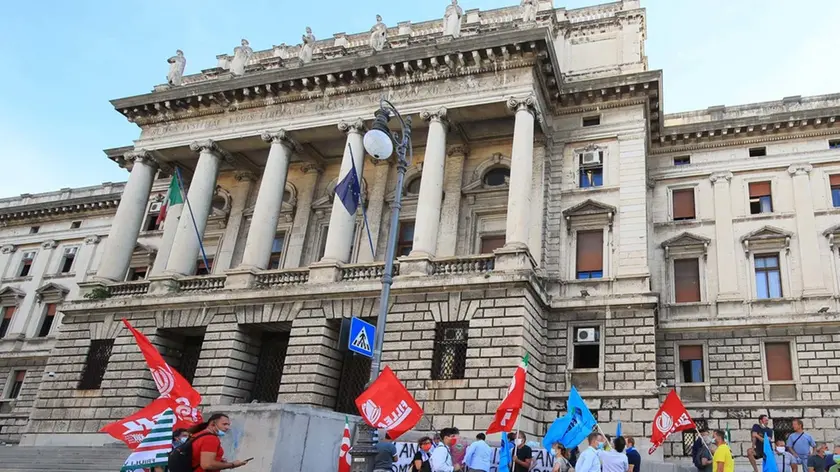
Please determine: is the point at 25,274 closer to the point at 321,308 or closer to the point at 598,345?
the point at 321,308

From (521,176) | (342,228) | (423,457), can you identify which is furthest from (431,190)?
(423,457)

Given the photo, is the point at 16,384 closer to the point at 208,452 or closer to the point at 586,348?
the point at 586,348

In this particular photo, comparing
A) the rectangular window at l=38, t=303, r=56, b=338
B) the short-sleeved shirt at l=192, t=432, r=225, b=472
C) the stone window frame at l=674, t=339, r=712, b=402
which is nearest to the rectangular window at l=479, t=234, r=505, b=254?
the stone window frame at l=674, t=339, r=712, b=402

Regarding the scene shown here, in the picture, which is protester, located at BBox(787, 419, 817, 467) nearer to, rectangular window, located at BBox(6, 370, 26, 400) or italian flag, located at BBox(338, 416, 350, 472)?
italian flag, located at BBox(338, 416, 350, 472)

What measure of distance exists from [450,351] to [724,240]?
12423 millimetres

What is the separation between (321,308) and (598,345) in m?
9.75

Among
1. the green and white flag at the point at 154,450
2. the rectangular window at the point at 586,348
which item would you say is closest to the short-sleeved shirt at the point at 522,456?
the green and white flag at the point at 154,450

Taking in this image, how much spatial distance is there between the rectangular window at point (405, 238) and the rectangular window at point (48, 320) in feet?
78.3

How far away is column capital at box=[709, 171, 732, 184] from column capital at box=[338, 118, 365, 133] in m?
14.6

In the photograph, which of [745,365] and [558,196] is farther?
[558,196]

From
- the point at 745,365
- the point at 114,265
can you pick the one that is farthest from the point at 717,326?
the point at 114,265

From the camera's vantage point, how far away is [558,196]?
2669cm

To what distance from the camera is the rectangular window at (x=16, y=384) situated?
3825 centimetres

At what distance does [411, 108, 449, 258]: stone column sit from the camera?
78.1 feet
